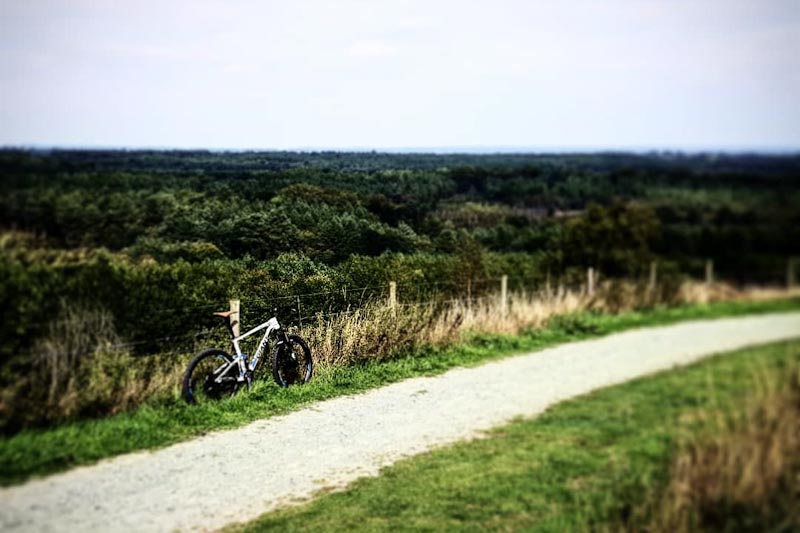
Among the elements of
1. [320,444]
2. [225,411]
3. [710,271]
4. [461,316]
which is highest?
[710,271]

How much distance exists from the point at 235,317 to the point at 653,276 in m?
7.12

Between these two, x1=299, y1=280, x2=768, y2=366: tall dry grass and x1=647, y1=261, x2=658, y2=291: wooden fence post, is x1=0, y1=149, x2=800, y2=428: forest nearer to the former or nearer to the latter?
x1=647, y1=261, x2=658, y2=291: wooden fence post

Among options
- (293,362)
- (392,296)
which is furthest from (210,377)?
(392,296)

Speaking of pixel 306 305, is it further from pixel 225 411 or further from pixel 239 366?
pixel 225 411

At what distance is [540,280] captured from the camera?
45.7ft

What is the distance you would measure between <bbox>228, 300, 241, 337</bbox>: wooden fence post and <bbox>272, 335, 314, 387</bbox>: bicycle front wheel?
18.7 inches

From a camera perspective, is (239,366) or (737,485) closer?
(737,485)

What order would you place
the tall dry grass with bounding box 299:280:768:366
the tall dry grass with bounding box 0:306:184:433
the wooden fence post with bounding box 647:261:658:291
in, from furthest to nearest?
the wooden fence post with bounding box 647:261:658:291 → the tall dry grass with bounding box 299:280:768:366 → the tall dry grass with bounding box 0:306:184:433

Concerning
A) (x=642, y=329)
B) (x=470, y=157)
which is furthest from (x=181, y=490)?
(x=642, y=329)

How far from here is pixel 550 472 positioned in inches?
236

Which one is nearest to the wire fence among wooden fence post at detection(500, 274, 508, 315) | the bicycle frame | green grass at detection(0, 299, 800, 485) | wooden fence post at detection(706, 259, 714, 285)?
wooden fence post at detection(706, 259, 714, 285)

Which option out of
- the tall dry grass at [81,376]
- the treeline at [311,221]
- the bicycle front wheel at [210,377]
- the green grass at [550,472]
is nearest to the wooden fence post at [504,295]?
the treeline at [311,221]

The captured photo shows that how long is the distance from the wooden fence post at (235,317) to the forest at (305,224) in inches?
10.5

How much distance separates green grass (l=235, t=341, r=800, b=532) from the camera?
5156 mm
